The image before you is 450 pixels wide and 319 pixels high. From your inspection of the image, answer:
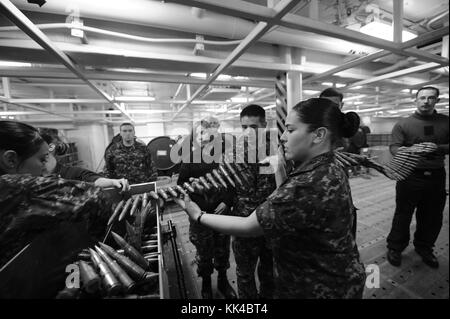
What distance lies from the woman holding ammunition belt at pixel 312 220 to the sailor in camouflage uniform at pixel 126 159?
196cm

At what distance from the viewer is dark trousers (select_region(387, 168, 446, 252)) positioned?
1815 millimetres

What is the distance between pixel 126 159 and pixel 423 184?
3277 millimetres

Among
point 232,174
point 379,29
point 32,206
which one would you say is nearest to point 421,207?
point 379,29

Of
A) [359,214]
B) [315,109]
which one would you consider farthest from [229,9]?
[359,214]

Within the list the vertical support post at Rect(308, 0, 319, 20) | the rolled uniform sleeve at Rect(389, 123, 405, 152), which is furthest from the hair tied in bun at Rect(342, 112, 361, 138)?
the rolled uniform sleeve at Rect(389, 123, 405, 152)

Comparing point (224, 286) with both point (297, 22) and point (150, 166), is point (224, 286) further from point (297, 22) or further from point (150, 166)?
point (297, 22)

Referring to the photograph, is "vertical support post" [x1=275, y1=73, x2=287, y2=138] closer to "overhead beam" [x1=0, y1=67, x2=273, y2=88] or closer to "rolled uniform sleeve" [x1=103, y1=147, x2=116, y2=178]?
"overhead beam" [x1=0, y1=67, x2=273, y2=88]

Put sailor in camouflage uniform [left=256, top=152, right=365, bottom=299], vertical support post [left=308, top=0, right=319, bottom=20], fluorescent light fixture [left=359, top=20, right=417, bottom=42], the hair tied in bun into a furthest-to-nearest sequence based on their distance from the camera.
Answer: fluorescent light fixture [left=359, top=20, right=417, bottom=42] < vertical support post [left=308, top=0, right=319, bottom=20] < the hair tied in bun < sailor in camouflage uniform [left=256, top=152, right=365, bottom=299]

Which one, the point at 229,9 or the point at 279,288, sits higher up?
the point at 229,9
